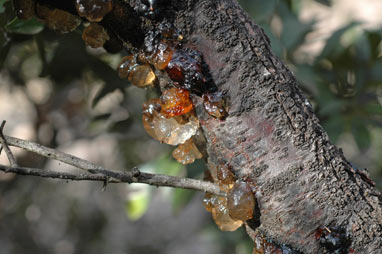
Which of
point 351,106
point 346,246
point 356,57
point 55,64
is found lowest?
point 55,64

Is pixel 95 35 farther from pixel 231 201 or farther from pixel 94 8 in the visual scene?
pixel 231 201

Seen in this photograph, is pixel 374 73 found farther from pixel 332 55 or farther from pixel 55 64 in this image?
pixel 55 64

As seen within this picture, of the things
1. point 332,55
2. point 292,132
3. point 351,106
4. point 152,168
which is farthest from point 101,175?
point 332,55

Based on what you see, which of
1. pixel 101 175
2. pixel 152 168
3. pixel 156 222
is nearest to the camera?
pixel 101 175

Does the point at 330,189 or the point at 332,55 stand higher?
the point at 330,189

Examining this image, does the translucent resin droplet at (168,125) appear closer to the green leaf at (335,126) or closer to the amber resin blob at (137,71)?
the amber resin blob at (137,71)

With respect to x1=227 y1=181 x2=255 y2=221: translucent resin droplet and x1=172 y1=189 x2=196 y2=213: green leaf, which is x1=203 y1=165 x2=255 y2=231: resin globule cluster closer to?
x1=227 y1=181 x2=255 y2=221: translucent resin droplet

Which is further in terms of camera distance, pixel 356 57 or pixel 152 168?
pixel 356 57

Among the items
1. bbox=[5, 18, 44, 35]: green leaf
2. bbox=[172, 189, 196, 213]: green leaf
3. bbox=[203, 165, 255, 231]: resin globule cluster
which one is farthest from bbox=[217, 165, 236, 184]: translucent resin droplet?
bbox=[172, 189, 196, 213]: green leaf
